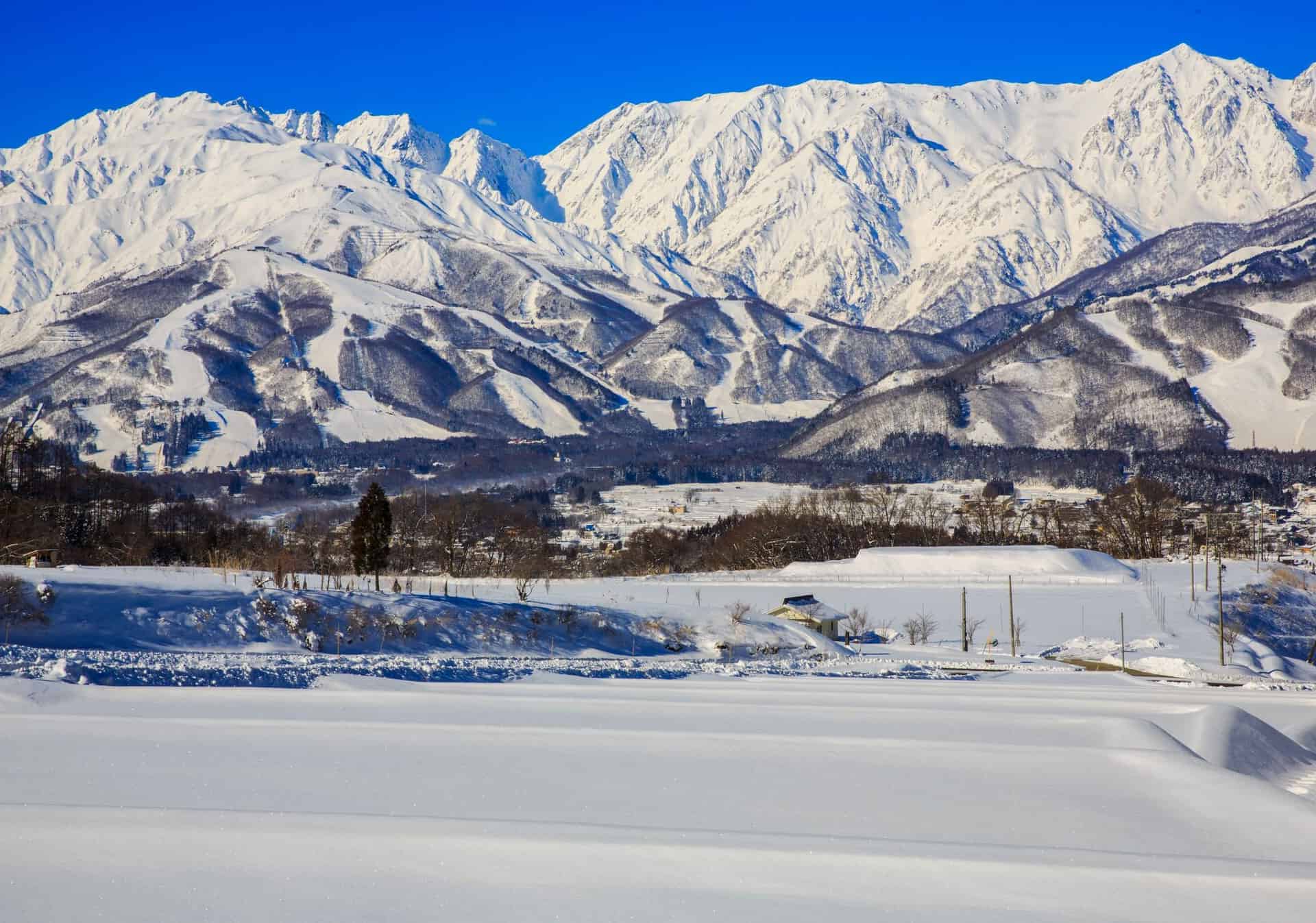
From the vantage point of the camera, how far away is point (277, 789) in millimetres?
13633

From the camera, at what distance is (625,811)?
13.2 metres

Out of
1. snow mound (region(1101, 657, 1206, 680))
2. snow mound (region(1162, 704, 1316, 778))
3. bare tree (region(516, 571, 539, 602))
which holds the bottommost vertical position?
snow mound (region(1101, 657, 1206, 680))

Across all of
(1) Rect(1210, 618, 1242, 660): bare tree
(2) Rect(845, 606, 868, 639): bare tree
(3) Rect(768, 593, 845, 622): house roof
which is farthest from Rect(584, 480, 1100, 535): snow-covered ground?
(3) Rect(768, 593, 845, 622): house roof

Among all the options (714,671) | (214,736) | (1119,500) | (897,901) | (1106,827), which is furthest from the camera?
(1119,500)

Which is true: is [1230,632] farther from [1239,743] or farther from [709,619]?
[1239,743]

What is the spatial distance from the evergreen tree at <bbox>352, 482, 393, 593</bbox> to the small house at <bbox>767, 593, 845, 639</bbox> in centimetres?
1772

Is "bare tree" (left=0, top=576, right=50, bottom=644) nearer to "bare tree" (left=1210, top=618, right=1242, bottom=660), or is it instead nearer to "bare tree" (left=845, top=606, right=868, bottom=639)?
"bare tree" (left=845, top=606, right=868, bottom=639)

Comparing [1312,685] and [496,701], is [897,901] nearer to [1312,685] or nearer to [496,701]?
[496,701]

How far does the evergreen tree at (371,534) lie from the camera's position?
54.4 metres

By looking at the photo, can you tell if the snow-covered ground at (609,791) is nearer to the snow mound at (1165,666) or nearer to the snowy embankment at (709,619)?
the snowy embankment at (709,619)

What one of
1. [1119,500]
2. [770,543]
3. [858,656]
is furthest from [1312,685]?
[1119,500]

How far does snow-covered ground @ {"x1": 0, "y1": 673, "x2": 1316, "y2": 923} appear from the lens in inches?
407

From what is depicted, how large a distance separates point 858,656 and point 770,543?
6470cm

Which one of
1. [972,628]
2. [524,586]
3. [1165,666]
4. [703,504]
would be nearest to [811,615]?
[972,628]
